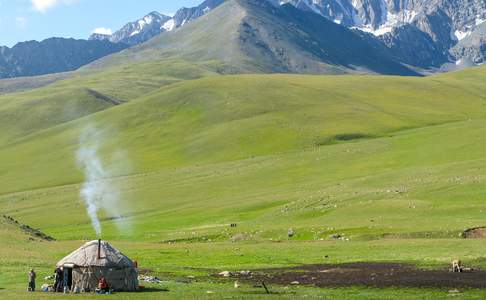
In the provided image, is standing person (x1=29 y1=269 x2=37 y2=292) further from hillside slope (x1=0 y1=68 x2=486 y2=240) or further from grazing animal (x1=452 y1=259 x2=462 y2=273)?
hillside slope (x1=0 y1=68 x2=486 y2=240)

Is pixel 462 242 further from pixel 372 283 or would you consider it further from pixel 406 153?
pixel 406 153

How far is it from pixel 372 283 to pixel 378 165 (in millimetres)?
102281

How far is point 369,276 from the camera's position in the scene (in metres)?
58.5

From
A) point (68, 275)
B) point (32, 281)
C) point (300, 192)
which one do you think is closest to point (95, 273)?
point (68, 275)

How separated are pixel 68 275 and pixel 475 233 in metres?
42.4

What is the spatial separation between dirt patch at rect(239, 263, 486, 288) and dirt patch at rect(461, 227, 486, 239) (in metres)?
18.2

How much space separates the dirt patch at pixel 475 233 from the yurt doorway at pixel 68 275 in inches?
1604

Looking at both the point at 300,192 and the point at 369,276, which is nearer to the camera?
the point at 369,276

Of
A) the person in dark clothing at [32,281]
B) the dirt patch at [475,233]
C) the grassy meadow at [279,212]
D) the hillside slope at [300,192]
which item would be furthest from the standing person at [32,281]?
the dirt patch at [475,233]

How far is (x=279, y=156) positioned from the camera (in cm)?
18162

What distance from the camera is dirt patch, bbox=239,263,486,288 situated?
5350 centimetres

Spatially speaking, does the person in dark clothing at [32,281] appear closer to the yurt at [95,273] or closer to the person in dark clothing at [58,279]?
the person in dark clothing at [58,279]

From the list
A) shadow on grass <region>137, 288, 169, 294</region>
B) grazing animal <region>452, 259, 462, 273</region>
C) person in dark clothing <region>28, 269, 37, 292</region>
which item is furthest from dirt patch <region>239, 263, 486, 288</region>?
person in dark clothing <region>28, 269, 37, 292</region>

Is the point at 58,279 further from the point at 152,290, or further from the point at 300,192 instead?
the point at 300,192
